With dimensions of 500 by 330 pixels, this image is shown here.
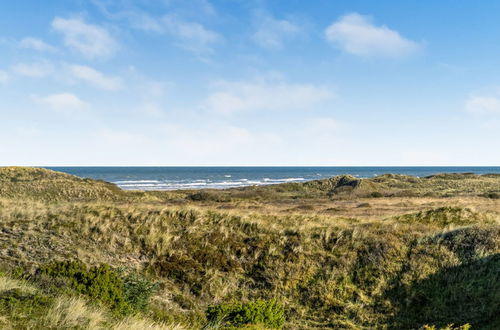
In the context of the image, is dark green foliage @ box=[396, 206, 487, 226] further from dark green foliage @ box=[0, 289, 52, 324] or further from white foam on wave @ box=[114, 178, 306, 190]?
white foam on wave @ box=[114, 178, 306, 190]

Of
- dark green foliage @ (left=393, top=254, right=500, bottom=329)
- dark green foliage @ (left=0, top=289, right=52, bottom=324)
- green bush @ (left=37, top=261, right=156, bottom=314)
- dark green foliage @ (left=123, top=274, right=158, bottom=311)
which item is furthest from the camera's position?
dark green foliage @ (left=393, top=254, right=500, bottom=329)

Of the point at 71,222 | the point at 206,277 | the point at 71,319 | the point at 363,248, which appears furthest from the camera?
the point at 71,222

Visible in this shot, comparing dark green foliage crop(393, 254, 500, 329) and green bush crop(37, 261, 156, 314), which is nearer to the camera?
green bush crop(37, 261, 156, 314)

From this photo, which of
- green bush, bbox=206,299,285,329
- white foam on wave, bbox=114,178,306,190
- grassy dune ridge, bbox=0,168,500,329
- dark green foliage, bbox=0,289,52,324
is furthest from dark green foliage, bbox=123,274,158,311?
white foam on wave, bbox=114,178,306,190

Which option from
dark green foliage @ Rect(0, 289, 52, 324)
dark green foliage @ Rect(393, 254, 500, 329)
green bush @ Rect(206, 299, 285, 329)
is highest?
dark green foliage @ Rect(0, 289, 52, 324)

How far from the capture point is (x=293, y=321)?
14391 mm

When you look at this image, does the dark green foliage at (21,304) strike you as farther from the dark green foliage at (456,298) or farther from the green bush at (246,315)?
the dark green foliage at (456,298)

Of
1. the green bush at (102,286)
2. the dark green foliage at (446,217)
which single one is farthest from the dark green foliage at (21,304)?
the dark green foliage at (446,217)

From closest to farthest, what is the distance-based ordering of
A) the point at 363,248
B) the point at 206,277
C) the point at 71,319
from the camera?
the point at 71,319
the point at 206,277
the point at 363,248

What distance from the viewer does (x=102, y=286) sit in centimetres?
1073

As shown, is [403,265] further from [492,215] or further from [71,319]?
[71,319]

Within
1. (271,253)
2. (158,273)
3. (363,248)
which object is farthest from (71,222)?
(363,248)

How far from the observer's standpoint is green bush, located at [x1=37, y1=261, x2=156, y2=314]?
408 inches

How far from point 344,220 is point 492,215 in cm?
1040
